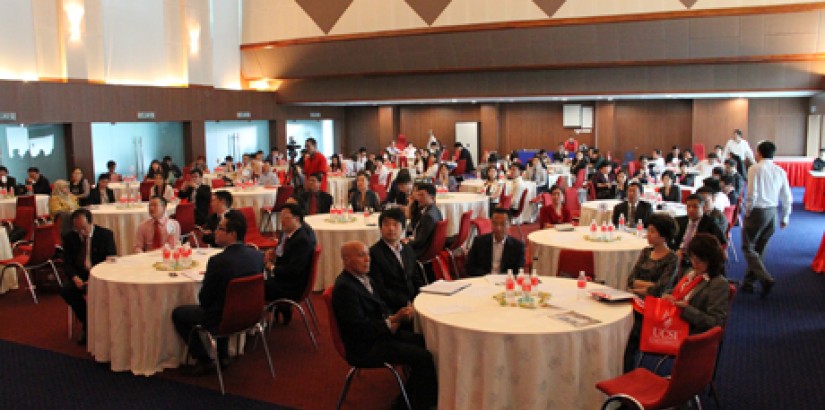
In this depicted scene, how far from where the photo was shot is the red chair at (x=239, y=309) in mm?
5098

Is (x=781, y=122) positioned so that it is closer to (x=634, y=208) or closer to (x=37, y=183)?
(x=634, y=208)

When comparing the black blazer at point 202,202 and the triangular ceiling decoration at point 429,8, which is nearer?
the black blazer at point 202,202

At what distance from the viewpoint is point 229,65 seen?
20969 mm

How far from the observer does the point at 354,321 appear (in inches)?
175

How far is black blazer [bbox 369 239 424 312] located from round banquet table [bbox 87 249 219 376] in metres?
1.53

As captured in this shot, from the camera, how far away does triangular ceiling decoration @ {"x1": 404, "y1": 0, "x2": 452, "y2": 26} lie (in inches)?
671

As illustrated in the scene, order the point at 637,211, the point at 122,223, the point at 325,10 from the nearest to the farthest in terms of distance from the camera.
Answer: the point at 637,211 → the point at 122,223 → the point at 325,10

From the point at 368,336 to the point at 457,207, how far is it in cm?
647

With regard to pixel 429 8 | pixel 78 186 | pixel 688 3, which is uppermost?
pixel 429 8

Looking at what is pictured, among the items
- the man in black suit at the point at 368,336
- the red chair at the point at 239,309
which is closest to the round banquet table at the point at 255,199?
the red chair at the point at 239,309

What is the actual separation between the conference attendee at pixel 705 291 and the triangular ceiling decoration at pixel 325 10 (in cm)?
1519

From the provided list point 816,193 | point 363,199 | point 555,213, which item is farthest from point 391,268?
point 816,193

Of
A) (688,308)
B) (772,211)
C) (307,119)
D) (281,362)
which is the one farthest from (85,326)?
(307,119)

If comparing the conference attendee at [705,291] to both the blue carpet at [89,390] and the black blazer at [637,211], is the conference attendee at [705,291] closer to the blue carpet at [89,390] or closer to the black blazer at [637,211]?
the blue carpet at [89,390]
